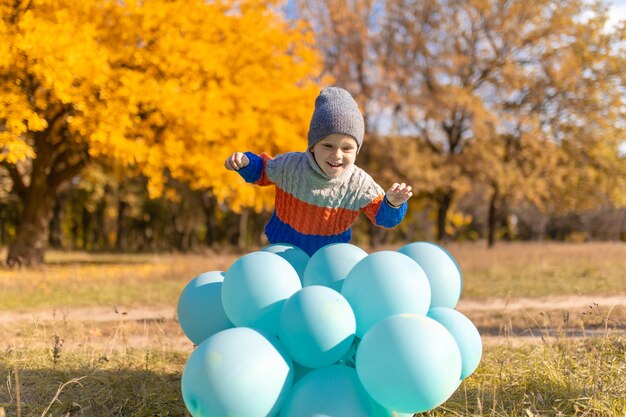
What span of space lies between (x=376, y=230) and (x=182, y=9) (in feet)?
46.5

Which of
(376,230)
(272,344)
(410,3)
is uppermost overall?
(410,3)

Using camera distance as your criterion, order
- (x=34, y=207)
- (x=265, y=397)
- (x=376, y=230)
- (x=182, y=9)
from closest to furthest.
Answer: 1. (x=265, y=397)
2. (x=182, y=9)
3. (x=34, y=207)
4. (x=376, y=230)

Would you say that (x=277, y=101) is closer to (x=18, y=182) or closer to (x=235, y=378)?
(x=18, y=182)

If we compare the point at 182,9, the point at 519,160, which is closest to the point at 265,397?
the point at 182,9

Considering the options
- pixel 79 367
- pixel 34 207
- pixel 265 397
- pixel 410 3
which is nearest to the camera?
pixel 265 397

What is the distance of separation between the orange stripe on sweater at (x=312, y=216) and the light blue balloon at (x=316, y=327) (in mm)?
917

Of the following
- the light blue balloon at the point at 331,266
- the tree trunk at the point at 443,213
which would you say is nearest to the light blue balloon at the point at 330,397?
the light blue balloon at the point at 331,266

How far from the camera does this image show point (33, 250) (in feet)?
46.1

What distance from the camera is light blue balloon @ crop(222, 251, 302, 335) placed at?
2.86 meters

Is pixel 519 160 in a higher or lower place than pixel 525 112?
lower

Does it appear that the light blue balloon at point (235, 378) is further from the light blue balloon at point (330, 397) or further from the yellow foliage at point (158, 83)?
the yellow foliage at point (158, 83)

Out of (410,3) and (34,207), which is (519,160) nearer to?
(410,3)

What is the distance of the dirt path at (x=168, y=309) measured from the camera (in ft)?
23.9

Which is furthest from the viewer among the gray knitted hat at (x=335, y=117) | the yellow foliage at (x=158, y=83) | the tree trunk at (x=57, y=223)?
the tree trunk at (x=57, y=223)
